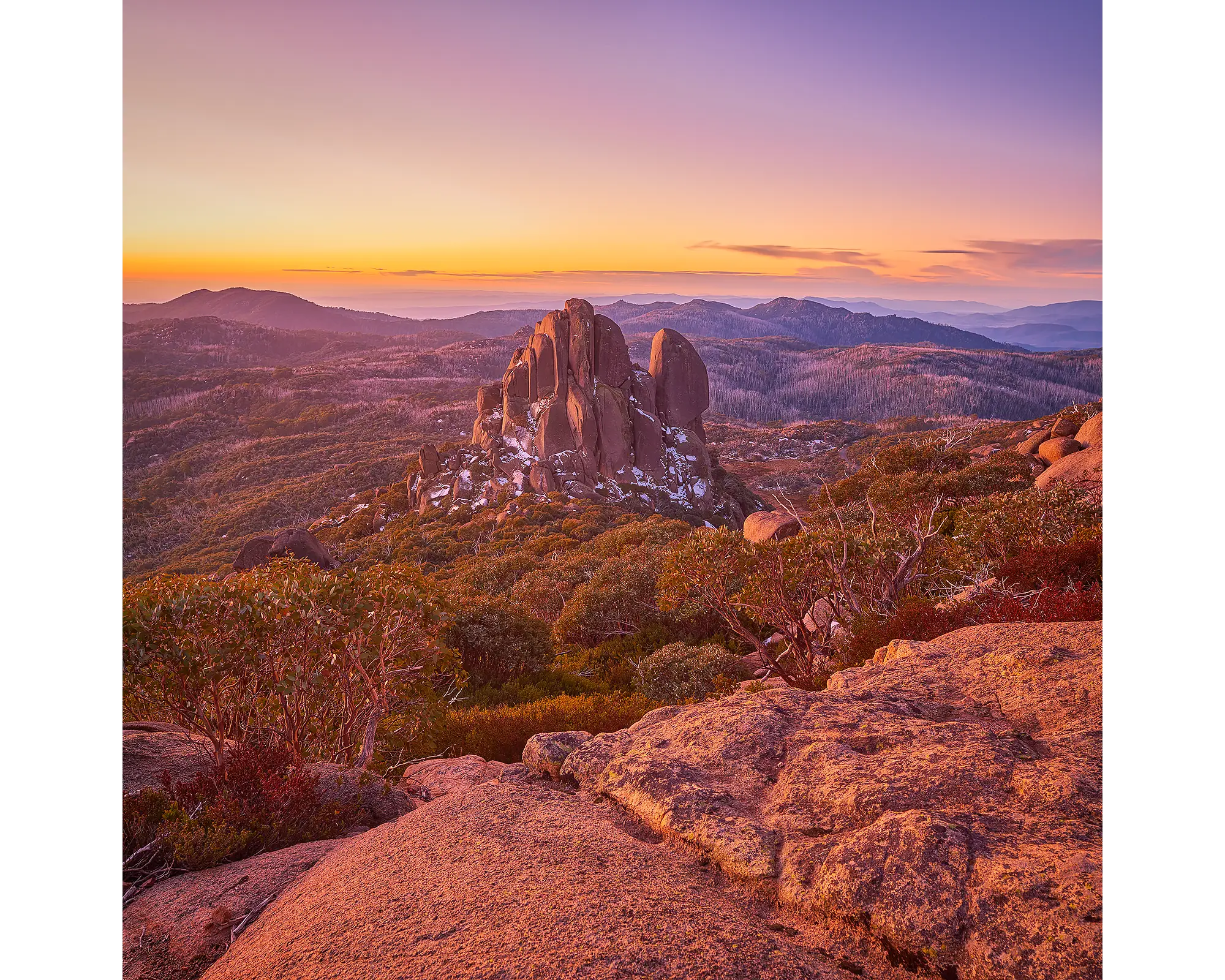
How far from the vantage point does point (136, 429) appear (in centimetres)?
687

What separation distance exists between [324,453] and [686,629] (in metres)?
50.3

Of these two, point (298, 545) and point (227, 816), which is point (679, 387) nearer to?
point (298, 545)

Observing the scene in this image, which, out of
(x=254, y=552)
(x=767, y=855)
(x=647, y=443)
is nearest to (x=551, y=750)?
(x=767, y=855)

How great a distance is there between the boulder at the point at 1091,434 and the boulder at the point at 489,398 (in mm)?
44564

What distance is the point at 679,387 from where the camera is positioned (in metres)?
58.8

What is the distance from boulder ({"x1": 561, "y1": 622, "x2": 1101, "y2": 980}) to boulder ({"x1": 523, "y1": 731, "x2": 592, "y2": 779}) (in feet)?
0.54

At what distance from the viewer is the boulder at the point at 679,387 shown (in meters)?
58.0

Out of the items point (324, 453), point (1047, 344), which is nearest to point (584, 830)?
point (1047, 344)

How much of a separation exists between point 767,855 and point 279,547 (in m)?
A: 29.4

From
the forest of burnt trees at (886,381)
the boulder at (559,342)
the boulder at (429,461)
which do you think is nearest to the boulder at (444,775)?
the forest of burnt trees at (886,381)

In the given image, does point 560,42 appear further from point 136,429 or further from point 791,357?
point 791,357
